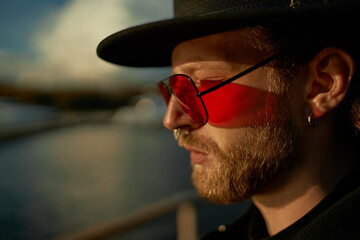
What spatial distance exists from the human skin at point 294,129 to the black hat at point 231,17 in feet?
0.39

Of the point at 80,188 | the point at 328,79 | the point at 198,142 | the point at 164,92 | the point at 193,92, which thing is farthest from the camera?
the point at 80,188

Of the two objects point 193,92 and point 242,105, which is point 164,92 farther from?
point 242,105

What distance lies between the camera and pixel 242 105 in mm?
1530

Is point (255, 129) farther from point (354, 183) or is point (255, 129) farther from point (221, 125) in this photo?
point (354, 183)

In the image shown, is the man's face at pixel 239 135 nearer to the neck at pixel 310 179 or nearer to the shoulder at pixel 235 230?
the neck at pixel 310 179

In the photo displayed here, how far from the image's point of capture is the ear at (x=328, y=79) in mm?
1457

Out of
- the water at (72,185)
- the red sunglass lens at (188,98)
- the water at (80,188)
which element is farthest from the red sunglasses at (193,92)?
the water at (72,185)

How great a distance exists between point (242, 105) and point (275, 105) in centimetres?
14

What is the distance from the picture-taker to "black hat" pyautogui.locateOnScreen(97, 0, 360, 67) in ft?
3.97

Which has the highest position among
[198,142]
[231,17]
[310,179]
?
[231,17]

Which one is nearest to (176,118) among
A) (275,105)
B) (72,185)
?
(275,105)

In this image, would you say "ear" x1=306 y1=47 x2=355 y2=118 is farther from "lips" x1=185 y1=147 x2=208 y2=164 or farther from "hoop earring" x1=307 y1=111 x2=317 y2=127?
"lips" x1=185 y1=147 x2=208 y2=164

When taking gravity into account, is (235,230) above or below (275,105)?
below

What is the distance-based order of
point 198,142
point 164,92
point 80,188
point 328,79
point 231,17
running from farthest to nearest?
point 80,188 < point 164,92 < point 198,142 < point 328,79 < point 231,17
